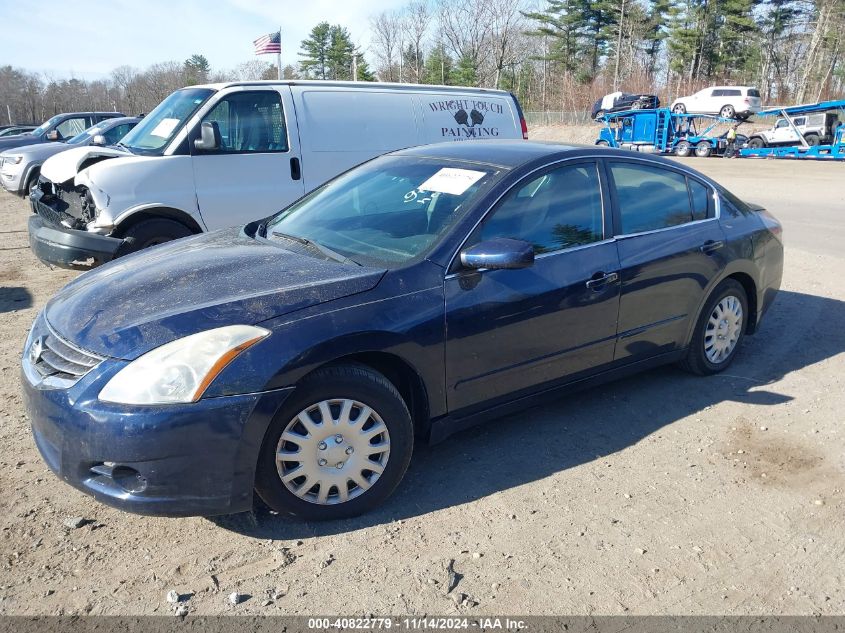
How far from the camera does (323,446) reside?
2.97m

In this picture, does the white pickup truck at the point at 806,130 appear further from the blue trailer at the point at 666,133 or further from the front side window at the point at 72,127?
the front side window at the point at 72,127

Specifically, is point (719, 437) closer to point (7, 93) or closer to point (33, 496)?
point (33, 496)

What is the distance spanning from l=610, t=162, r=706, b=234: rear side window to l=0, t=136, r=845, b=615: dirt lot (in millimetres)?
1170

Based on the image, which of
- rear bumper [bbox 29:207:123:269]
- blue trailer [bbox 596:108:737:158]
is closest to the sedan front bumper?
rear bumper [bbox 29:207:123:269]

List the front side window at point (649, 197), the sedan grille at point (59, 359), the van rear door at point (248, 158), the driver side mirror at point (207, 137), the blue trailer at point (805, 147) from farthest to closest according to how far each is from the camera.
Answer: the blue trailer at point (805, 147) → the van rear door at point (248, 158) → the driver side mirror at point (207, 137) → the front side window at point (649, 197) → the sedan grille at point (59, 359)

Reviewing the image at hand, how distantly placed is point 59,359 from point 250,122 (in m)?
4.56

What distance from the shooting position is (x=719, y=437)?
3.99 meters

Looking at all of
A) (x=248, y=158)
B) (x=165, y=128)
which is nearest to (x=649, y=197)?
(x=248, y=158)

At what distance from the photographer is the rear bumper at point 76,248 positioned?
593cm

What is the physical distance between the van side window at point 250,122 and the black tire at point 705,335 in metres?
4.47

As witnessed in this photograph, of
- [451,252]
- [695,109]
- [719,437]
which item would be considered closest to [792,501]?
[719,437]

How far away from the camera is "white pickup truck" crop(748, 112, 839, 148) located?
30.3 meters

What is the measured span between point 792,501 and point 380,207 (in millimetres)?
2648

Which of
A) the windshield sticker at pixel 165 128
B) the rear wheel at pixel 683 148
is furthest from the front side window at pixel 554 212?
the rear wheel at pixel 683 148
